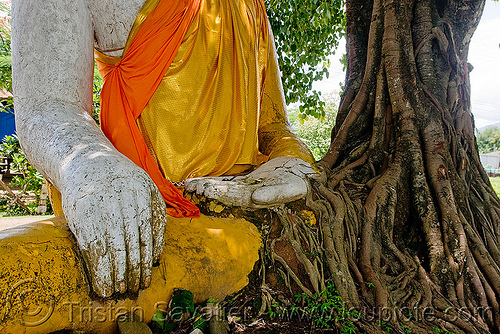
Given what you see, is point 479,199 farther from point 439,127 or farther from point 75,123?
point 75,123

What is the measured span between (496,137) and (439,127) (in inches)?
1897

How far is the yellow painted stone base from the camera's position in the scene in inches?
49.9

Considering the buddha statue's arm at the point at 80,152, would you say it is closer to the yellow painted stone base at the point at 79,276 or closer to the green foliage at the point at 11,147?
the yellow painted stone base at the point at 79,276

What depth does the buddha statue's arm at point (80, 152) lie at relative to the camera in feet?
4.28

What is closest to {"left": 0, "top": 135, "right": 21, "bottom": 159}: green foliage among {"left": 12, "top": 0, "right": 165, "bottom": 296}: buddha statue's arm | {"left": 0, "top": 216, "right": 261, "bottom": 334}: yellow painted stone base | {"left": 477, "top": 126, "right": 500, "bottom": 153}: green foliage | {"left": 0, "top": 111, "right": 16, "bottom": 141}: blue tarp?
{"left": 0, "top": 111, "right": 16, "bottom": 141}: blue tarp

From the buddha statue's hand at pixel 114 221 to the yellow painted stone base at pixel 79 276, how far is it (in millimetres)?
86

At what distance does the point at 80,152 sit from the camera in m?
1.48

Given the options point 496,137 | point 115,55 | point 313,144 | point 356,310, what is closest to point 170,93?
point 115,55

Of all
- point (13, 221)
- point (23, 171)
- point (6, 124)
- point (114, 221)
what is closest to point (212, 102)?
point (114, 221)

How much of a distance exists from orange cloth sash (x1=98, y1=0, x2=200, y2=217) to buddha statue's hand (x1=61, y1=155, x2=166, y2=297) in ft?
1.53

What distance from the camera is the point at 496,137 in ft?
141

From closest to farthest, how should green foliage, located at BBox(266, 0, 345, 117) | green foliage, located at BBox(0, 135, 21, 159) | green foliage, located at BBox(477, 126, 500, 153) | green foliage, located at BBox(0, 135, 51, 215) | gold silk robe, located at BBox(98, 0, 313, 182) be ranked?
gold silk robe, located at BBox(98, 0, 313, 182)
green foliage, located at BBox(266, 0, 345, 117)
green foliage, located at BBox(0, 135, 51, 215)
green foliage, located at BBox(0, 135, 21, 159)
green foliage, located at BBox(477, 126, 500, 153)

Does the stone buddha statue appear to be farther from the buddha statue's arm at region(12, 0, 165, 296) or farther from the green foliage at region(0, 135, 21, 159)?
the green foliage at region(0, 135, 21, 159)

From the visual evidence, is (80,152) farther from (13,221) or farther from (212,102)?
(13,221)
